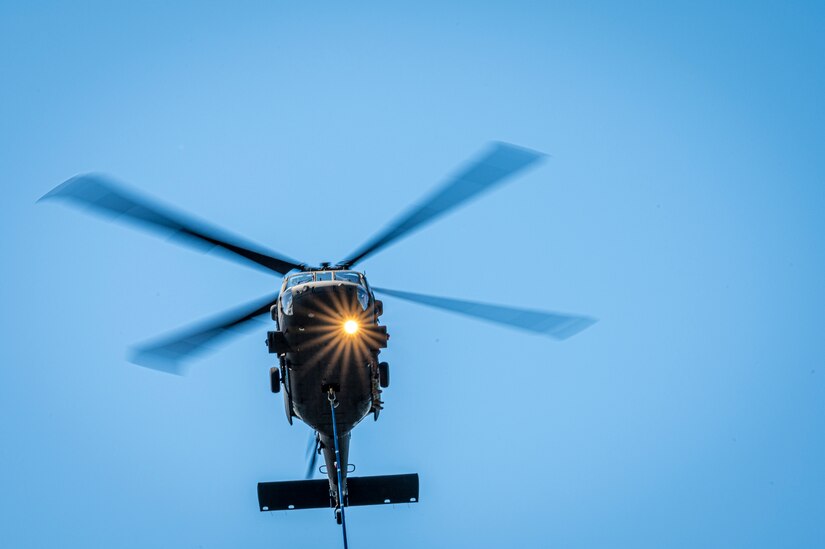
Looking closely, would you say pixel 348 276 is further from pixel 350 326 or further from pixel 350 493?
pixel 350 493

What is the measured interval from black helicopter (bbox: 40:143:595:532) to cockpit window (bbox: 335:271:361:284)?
0.7 inches

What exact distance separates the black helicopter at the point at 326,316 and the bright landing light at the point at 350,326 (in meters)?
0.02

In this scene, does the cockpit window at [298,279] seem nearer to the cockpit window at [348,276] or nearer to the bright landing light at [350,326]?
the cockpit window at [348,276]

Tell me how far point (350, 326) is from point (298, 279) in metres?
1.48

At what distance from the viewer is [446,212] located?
1512cm

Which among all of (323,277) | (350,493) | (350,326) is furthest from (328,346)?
(350,493)

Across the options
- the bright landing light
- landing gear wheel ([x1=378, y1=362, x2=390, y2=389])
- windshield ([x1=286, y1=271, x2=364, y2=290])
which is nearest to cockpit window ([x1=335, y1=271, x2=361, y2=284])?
windshield ([x1=286, y1=271, x2=364, y2=290])

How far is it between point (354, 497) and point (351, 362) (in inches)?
131

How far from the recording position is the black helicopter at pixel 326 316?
14625 mm

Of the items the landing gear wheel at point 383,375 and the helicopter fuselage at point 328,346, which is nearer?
the helicopter fuselage at point 328,346

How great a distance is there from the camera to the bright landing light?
1490 cm

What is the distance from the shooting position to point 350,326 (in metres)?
14.9

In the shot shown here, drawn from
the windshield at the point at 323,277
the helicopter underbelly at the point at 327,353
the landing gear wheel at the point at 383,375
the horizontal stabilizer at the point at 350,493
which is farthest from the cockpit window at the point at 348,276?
the horizontal stabilizer at the point at 350,493

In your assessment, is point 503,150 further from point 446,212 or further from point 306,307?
point 306,307
